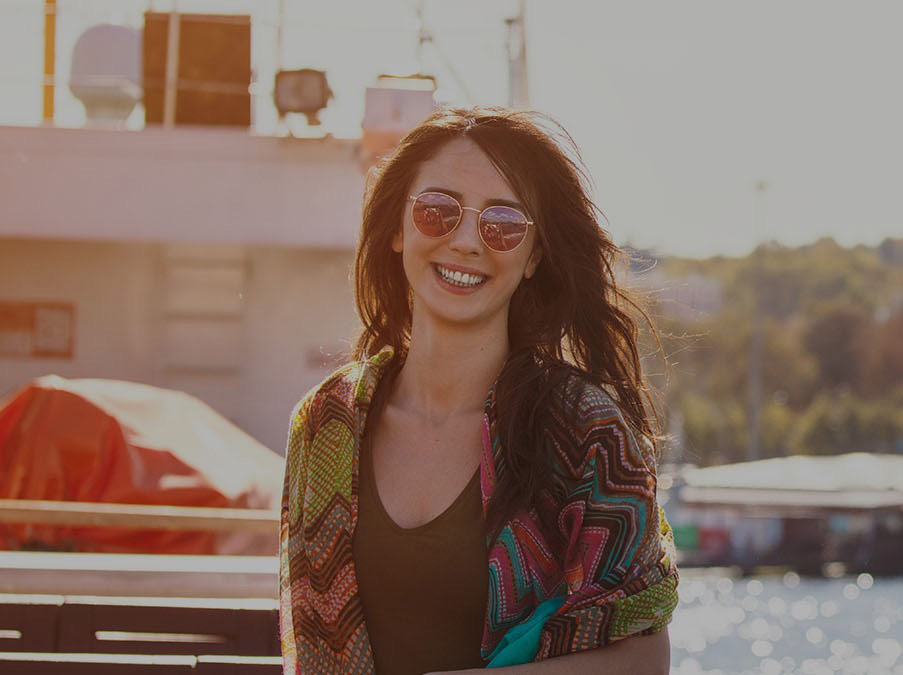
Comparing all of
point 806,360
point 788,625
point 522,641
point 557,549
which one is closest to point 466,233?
point 557,549

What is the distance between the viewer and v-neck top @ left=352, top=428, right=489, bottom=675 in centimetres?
223

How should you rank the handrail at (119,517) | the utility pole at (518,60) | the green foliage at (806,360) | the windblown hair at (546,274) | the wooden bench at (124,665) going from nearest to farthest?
1. the windblown hair at (546,274)
2. the wooden bench at (124,665)
3. the handrail at (119,517)
4. the utility pole at (518,60)
5. the green foliage at (806,360)

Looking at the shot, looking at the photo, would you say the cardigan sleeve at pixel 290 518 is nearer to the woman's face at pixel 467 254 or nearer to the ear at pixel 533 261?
the woman's face at pixel 467 254

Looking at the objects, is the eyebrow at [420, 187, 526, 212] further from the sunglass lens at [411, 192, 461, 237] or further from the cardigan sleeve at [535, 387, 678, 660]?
the cardigan sleeve at [535, 387, 678, 660]

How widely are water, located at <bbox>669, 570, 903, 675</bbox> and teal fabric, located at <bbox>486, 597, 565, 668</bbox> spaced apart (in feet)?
104

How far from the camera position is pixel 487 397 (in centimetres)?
240

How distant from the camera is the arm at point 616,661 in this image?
2.15 m

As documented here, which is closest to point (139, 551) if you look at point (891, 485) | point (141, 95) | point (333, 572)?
point (333, 572)

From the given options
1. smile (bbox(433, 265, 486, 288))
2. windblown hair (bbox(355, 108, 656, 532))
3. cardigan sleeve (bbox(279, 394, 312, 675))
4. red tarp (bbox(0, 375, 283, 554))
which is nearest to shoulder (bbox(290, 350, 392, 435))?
cardigan sleeve (bbox(279, 394, 312, 675))

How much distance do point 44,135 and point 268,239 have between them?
1316mm

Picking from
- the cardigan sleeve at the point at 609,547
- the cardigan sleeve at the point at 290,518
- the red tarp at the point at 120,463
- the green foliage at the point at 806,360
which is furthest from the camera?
the green foliage at the point at 806,360

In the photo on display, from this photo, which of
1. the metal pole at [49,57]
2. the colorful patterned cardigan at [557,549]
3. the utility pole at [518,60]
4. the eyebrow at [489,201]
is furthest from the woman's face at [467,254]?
the metal pole at [49,57]

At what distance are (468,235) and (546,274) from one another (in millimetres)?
213

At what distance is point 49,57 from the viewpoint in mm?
9336
